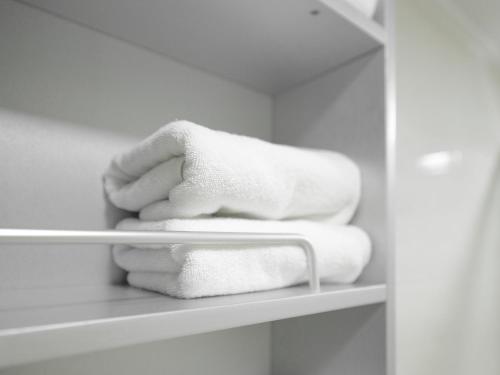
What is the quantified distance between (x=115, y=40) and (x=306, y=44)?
1.03ft

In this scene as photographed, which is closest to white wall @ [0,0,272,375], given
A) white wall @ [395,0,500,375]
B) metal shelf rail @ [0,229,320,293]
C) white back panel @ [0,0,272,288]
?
white back panel @ [0,0,272,288]

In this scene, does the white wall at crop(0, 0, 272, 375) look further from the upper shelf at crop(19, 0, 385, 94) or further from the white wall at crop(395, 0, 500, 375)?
the white wall at crop(395, 0, 500, 375)

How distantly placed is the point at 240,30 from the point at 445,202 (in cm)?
85

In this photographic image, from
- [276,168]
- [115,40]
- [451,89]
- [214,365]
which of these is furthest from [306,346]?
[451,89]

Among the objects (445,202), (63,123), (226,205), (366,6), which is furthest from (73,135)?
(445,202)

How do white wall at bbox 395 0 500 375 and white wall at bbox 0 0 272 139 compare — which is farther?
white wall at bbox 395 0 500 375

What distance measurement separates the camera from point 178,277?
0.37 metres

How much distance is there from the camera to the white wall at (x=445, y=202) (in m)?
0.91

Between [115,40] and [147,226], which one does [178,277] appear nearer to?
[147,226]

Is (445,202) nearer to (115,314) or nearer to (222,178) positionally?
(222,178)

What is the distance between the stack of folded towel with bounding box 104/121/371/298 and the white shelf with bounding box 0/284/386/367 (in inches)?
1.0

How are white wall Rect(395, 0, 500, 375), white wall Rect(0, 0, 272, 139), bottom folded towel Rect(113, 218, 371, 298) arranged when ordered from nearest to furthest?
bottom folded towel Rect(113, 218, 371, 298) → white wall Rect(0, 0, 272, 139) → white wall Rect(395, 0, 500, 375)

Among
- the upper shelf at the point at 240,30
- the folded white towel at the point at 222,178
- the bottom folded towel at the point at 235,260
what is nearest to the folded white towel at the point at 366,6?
the upper shelf at the point at 240,30

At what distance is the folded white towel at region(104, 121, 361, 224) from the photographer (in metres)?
0.38
